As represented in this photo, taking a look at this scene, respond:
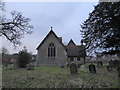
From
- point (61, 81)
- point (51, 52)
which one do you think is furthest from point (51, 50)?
point (61, 81)

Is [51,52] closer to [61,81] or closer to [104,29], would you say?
[104,29]

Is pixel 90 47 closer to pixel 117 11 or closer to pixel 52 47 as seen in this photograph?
pixel 117 11

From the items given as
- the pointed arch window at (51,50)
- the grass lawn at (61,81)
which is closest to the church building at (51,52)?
the pointed arch window at (51,50)

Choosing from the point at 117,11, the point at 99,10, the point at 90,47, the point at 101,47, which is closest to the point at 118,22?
the point at 117,11

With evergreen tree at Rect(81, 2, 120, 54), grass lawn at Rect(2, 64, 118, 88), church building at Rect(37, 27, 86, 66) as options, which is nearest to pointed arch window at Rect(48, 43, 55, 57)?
church building at Rect(37, 27, 86, 66)

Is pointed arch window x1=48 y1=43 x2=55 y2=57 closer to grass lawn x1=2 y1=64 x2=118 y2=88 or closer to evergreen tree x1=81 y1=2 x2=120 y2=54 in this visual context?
evergreen tree x1=81 y1=2 x2=120 y2=54

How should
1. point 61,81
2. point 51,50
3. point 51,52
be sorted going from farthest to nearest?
point 51,50 → point 51,52 → point 61,81

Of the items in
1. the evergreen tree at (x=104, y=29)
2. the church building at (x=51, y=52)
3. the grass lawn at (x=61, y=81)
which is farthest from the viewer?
the church building at (x=51, y=52)

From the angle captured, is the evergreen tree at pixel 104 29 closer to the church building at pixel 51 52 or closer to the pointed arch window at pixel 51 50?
the church building at pixel 51 52

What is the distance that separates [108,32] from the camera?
1000 inches

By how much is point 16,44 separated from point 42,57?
55.2 feet

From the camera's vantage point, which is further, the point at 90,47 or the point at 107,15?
the point at 90,47

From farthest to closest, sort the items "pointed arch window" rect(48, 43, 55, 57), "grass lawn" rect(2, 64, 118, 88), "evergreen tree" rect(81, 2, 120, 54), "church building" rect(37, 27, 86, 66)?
1. "pointed arch window" rect(48, 43, 55, 57)
2. "church building" rect(37, 27, 86, 66)
3. "evergreen tree" rect(81, 2, 120, 54)
4. "grass lawn" rect(2, 64, 118, 88)

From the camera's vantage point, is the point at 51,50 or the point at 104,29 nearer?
the point at 104,29
